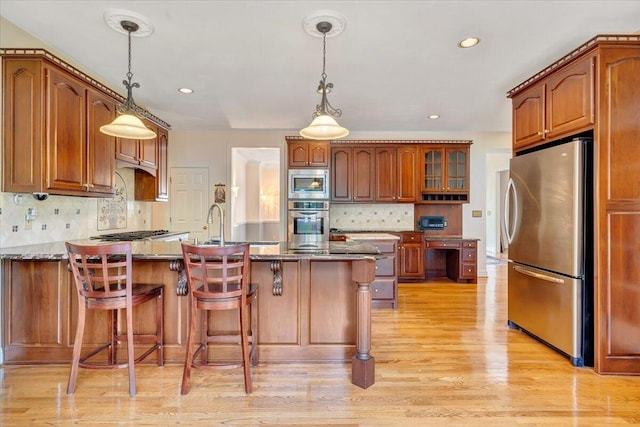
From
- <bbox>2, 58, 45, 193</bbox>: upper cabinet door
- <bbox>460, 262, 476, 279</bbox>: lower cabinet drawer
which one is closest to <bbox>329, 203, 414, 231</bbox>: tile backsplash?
<bbox>460, 262, 476, 279</bbox>: lower cabinet drawer

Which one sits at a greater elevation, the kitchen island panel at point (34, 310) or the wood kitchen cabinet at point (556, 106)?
the wood kitchen cabinet at point (556, 106)

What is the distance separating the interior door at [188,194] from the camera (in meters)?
5.95

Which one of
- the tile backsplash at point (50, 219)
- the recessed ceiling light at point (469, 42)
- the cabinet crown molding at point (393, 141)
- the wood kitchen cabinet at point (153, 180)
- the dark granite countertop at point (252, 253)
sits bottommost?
the dark granite countertop at point (252, 253)

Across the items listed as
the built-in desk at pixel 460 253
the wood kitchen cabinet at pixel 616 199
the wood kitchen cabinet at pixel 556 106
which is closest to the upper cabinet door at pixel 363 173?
the built-in desk at pixel 460 253

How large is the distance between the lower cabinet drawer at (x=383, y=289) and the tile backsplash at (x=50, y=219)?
11.2ft

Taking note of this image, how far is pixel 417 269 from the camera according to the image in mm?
5430

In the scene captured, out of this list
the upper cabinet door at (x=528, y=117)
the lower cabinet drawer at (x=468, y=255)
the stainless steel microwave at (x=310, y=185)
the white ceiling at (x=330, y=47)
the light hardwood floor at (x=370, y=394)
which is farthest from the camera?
the lower cabinet drawer at (x=468, y=255)

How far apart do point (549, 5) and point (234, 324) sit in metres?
3.33

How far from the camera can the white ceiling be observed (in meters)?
2.35

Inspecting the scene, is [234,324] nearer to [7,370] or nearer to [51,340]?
[51,340]

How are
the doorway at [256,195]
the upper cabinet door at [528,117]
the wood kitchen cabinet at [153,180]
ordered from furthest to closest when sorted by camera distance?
the doorway at [256,195] < the wood kitchen cabinet at [153,180] < the upper cabinet door at [528,117]

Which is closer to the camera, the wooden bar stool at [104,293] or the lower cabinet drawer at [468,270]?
the wooden bar stool at [104,293]

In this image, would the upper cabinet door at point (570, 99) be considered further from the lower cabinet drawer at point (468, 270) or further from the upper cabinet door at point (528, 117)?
the lower cabinet drawer at point (468, 270)

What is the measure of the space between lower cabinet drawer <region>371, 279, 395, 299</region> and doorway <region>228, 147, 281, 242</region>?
3.80m
